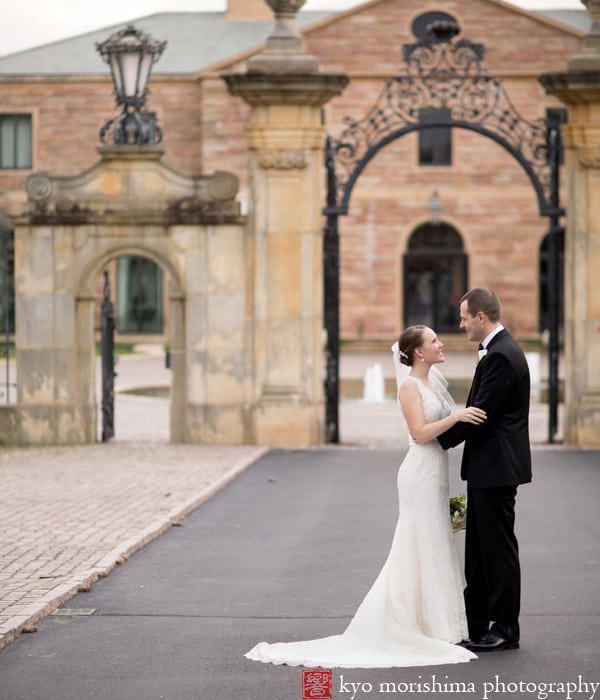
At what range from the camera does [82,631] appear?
7348mm

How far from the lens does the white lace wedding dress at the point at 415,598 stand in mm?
6656

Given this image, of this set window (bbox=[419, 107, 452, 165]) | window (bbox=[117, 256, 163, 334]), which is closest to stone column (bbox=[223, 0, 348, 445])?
window (bbox=[419, 107, 452, 165])

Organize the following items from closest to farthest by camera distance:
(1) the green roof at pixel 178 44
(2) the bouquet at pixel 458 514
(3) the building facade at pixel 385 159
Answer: (2) the bouquet at pixel 458 514 < (3) the building facade at pixel 385 159 < (1) the green roof at pixel 178 44

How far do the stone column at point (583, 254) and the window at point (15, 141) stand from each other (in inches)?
1255

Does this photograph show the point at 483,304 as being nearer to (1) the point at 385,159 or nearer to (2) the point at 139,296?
(1) the point at 385,159

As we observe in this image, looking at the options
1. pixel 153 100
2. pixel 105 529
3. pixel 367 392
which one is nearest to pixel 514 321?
pixel 153 100

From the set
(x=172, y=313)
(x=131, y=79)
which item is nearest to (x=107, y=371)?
(x=172, y=313)

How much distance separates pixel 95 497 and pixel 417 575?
5.96 metres

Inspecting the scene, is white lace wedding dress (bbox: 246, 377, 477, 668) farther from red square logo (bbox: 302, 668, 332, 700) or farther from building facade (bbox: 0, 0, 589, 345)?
building facade (bbox: 0, 0, 589, 345)

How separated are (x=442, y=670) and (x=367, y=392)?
772 inches

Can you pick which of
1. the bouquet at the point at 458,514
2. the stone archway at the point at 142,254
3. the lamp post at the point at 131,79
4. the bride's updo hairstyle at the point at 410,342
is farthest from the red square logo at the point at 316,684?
the lamp post at the point at 131,79

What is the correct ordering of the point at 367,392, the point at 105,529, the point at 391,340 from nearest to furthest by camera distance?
the point at 105,529
the point at 367,392
the point at 391,340

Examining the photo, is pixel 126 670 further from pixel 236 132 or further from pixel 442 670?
pixel 236 132

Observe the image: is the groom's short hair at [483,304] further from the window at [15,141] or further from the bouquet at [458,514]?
the window at [15,141]
